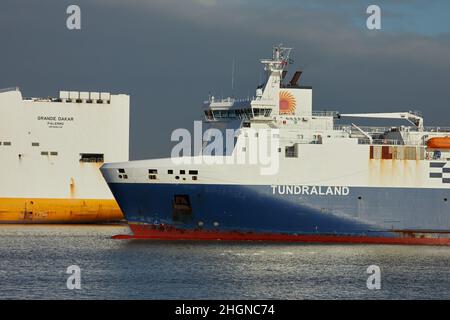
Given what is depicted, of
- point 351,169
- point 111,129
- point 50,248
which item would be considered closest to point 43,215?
point 111,129

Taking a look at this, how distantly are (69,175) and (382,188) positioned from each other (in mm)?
23146

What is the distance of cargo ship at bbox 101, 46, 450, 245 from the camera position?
4291 centimetres

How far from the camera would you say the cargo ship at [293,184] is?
4291 centimetres

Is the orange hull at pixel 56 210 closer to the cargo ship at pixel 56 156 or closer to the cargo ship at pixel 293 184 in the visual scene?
the cargo ship at pixel 56 156

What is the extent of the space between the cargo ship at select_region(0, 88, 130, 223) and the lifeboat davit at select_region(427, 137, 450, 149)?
22.6 meters

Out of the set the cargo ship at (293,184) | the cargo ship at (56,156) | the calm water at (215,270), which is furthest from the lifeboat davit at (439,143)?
the cargo ship at (56,156)

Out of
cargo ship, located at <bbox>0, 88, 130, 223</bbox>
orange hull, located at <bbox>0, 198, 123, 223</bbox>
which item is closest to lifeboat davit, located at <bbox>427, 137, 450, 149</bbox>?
cargo ship, located at <bbox>0, 88, 130, 223</bbox>

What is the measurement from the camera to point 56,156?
61062 millimetres

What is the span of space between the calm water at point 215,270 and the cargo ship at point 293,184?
85cm

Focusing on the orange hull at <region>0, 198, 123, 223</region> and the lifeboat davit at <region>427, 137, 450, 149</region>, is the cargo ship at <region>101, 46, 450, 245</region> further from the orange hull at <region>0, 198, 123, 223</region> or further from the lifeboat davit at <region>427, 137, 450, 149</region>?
the orange hull at <region>0, 198, 123, 223</region>

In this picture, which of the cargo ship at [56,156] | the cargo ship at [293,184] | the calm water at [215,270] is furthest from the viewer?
the cargo ship at [56,156]

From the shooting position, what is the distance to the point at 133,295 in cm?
3070

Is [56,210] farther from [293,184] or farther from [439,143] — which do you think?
[439,143]
